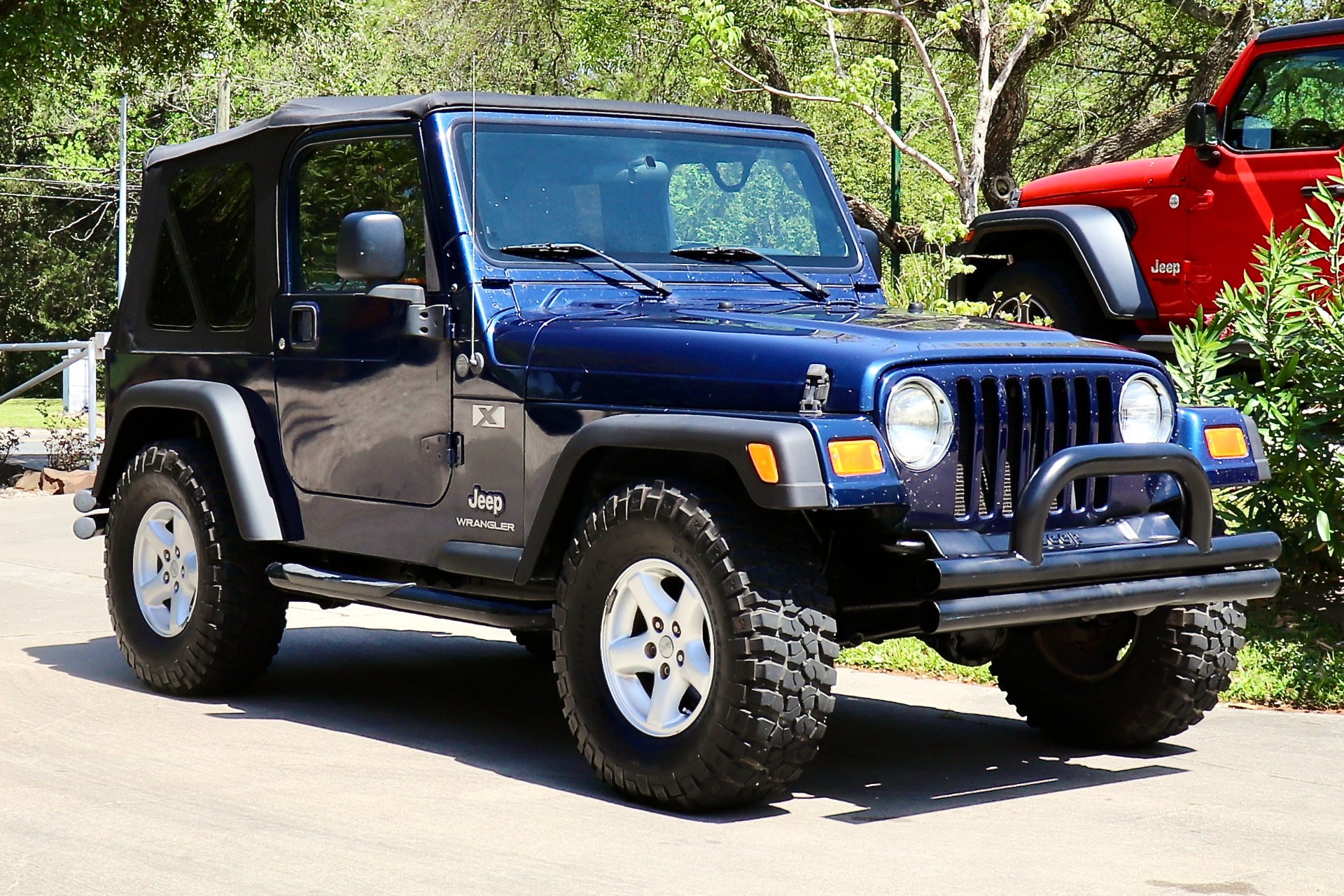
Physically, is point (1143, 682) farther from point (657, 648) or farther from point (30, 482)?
point (30, 482)

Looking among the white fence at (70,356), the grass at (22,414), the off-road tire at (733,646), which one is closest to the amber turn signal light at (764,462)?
the off-road tire at (733,646)

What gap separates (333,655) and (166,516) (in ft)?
4.80

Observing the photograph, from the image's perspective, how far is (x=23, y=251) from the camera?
5078 centimetres

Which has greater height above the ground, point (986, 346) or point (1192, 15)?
point (1192, 15)

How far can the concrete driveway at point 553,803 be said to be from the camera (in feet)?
14.5

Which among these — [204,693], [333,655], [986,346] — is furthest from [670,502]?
[333,655]

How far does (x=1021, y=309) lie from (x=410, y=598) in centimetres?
651

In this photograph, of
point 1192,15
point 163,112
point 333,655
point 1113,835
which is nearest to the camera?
point 1113,835

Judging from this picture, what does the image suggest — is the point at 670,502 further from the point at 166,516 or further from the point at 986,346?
the point at 166,516

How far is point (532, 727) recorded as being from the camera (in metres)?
6.48

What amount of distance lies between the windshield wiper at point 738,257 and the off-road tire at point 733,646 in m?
1.34

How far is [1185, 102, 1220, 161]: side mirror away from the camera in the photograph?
10711 millimetres

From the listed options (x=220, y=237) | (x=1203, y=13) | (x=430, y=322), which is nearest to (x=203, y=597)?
(x=220, y=237)

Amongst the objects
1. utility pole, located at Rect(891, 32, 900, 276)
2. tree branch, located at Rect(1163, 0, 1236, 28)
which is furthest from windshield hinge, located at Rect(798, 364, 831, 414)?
tree branch, located at Rect(1163, 0, 1236, 28)
